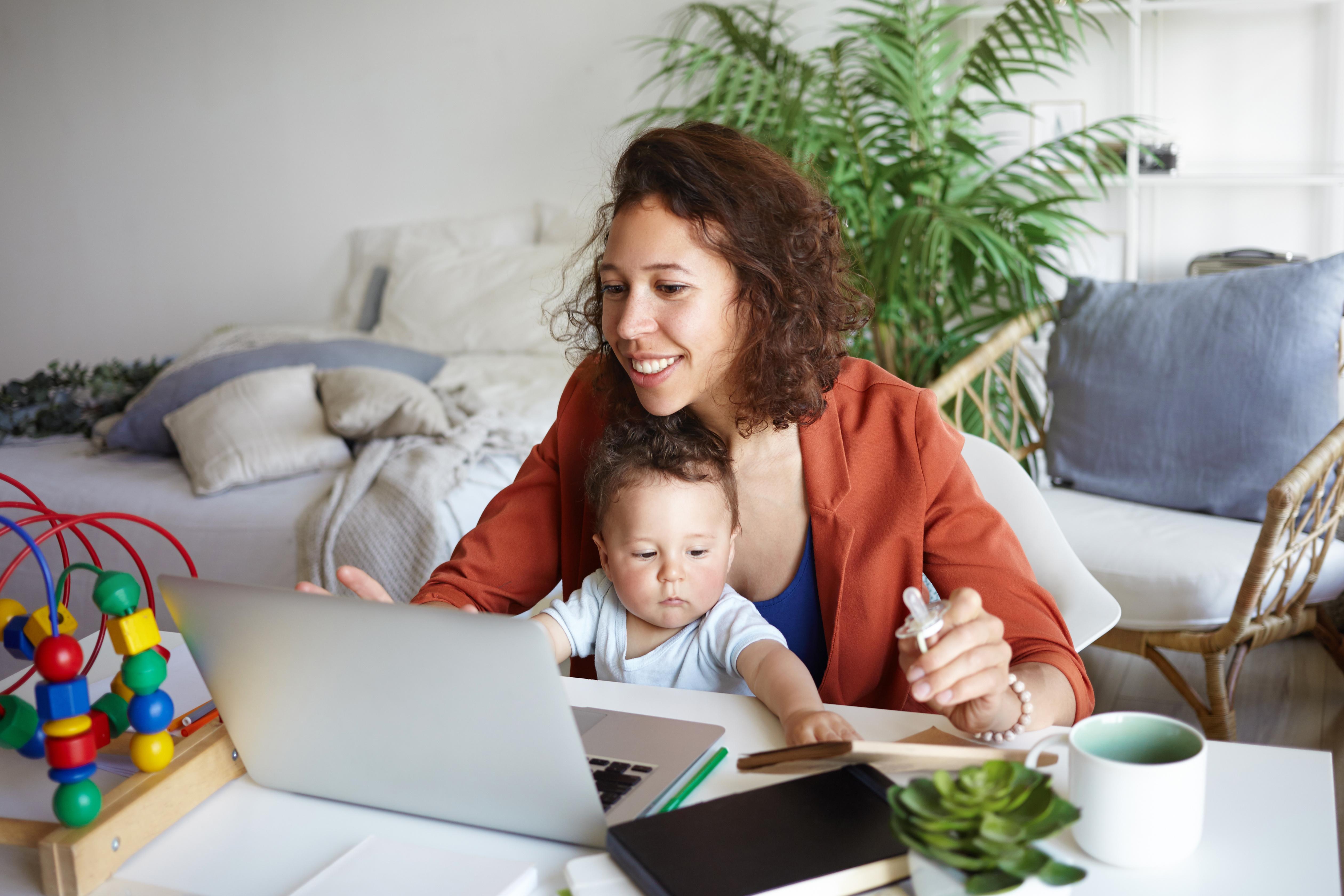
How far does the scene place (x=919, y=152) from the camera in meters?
2.71

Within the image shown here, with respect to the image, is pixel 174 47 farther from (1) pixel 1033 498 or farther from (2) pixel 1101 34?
(1) pixel 1033 498

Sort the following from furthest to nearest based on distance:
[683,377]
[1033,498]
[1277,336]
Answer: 1. [1277,336]
2. [1033,498]
3. [683,377]

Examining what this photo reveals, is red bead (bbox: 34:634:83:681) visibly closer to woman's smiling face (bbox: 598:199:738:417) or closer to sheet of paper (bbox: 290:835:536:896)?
sheet of paper (bbox: 290:835:536:896)

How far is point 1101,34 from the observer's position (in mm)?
3215

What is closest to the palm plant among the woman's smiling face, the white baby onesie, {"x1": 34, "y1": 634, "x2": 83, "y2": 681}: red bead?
the woman's smiling face

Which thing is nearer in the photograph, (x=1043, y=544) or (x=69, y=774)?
(x=69, y=774)

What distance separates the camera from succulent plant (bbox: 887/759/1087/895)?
63 centimetres

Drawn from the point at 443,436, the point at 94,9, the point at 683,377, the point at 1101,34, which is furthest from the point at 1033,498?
the point at 94,9

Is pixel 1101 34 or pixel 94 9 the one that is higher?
pixel 94 9

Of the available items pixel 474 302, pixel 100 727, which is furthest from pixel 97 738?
pixel 474 302

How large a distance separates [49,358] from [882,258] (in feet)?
13.4

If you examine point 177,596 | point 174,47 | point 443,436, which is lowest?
point 443,436

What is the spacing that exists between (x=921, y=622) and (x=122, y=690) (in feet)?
2.06

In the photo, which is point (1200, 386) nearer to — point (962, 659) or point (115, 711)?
point (962, 659)
